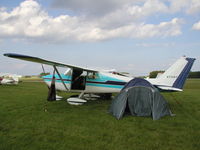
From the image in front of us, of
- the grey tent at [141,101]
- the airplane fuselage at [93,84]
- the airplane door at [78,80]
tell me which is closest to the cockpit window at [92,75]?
the airplane fuselage at [93,84]

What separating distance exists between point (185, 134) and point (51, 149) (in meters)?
3.52

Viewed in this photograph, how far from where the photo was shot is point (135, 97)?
6.48m

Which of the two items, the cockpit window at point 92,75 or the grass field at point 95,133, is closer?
the grass field at point 95,133

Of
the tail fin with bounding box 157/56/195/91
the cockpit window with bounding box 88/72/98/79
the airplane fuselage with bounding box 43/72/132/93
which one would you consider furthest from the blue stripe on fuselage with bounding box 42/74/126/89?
the tail fin with bounding box 157/56/195/91

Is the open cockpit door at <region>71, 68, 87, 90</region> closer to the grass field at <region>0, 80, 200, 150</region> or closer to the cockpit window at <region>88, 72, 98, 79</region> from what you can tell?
the cockpit window at <region>88, 72, 98, 79</region>

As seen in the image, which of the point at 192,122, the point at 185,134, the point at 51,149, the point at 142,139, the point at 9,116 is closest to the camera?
the point at 51,149

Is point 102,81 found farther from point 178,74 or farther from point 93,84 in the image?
point 178,74

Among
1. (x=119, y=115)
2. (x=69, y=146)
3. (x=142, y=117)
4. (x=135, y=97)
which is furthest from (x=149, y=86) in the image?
(x=69, y=146)

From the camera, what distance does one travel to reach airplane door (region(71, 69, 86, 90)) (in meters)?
9.14

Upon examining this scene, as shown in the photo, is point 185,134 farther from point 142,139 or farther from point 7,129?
point 7,129

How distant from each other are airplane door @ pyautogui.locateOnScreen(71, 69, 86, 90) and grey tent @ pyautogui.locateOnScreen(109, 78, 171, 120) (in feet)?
10.3

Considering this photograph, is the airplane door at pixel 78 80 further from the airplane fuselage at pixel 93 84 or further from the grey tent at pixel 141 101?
the grey tent at pixel 141 101

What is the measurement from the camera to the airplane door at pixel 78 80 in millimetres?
9141

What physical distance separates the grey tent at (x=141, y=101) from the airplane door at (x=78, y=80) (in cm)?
313
